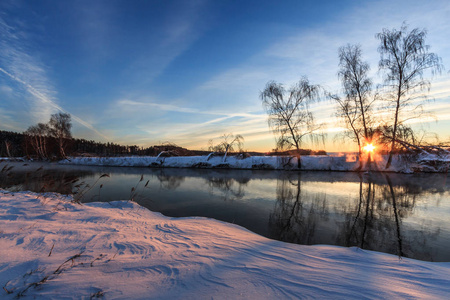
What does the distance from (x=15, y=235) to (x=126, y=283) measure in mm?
2374

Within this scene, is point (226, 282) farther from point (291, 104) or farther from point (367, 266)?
point (291, 104)

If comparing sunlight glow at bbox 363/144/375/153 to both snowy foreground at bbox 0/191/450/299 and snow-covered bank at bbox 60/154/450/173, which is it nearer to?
snow-covered bank at bbox 60/154/450/173

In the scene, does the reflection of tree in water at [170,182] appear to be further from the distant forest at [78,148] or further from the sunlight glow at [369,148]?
the sunlight glow at [369,148]

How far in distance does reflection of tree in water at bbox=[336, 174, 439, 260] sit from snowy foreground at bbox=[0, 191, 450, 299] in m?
0.70

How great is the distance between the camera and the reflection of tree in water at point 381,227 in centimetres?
354

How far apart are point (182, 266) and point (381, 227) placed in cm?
481

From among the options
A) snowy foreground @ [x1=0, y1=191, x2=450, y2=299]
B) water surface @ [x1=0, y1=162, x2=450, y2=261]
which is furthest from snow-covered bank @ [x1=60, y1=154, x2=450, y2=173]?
snowy foreground @ [x1=0, y1=191, x2=450, y2=299]

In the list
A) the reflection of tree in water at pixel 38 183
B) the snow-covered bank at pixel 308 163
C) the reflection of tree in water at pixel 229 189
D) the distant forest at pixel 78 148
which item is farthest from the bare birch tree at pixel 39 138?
the reflection of tree in water at pixel 229 189

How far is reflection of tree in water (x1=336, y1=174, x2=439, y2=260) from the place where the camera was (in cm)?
354

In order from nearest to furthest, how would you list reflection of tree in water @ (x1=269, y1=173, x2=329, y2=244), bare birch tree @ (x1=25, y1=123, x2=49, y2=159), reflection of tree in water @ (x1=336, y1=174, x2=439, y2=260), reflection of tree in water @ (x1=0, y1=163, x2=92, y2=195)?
reflection of tree in water @ (x1=336, y1=174, x2=439, y2=260), reflection of tree in water @ (x1=269, y1=173, x2=329, y2=244), reflection of tree in water @ (x1=0, y1=163, x2=92, y2=195), bare birch tree @ (x1=25, y1=123, x2=49, y2=159)

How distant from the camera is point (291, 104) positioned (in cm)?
1950

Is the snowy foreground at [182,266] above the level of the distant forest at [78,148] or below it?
below

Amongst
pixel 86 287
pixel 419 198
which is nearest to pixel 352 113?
pixel 419 198

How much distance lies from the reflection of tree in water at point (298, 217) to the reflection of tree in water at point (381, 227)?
0.57m
